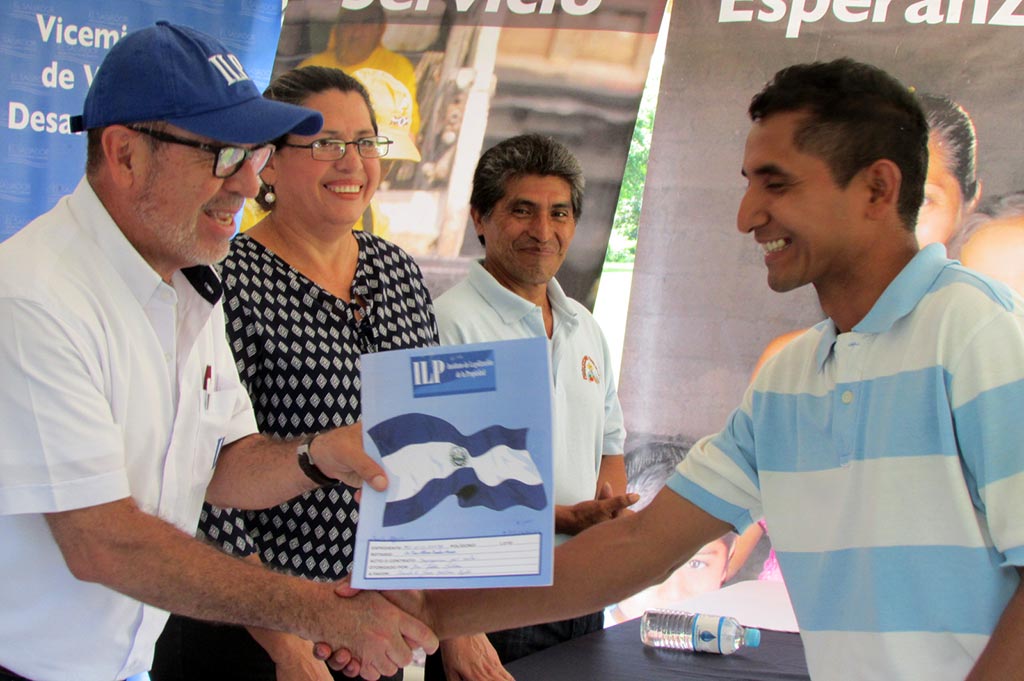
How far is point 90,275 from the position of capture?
5.44ft

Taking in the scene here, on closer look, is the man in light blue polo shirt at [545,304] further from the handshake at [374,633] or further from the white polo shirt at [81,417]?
the white polo shirt at [81,417]

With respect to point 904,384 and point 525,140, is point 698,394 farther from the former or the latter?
point 904,384

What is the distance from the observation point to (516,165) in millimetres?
3035

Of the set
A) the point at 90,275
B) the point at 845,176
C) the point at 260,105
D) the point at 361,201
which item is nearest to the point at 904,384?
the point at 845,176

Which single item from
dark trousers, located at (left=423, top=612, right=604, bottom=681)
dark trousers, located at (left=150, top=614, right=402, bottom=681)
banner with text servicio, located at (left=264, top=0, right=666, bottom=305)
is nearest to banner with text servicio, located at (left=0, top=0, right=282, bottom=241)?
banner with text servicio, located at (left=264, top=0, right=666, bottom=305)

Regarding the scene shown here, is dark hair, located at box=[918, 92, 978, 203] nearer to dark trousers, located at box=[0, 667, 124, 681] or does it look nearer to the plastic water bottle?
the plastic water bottle

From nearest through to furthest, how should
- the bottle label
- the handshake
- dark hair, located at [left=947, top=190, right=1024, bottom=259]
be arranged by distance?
the handshake, the bottle label, dark hair, located at [left=947, top=190, right=1024, bottom=259]

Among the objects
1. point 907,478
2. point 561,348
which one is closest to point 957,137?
point 561,348

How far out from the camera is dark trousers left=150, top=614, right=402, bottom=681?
2.23 meters

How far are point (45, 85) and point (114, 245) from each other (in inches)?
141

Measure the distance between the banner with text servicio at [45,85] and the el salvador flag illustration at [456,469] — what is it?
145 inches

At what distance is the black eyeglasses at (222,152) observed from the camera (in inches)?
67.6

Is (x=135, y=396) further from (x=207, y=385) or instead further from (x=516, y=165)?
(x=516, y=165)

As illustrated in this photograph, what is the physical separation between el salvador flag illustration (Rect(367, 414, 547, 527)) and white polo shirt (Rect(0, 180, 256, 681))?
0.40 m
